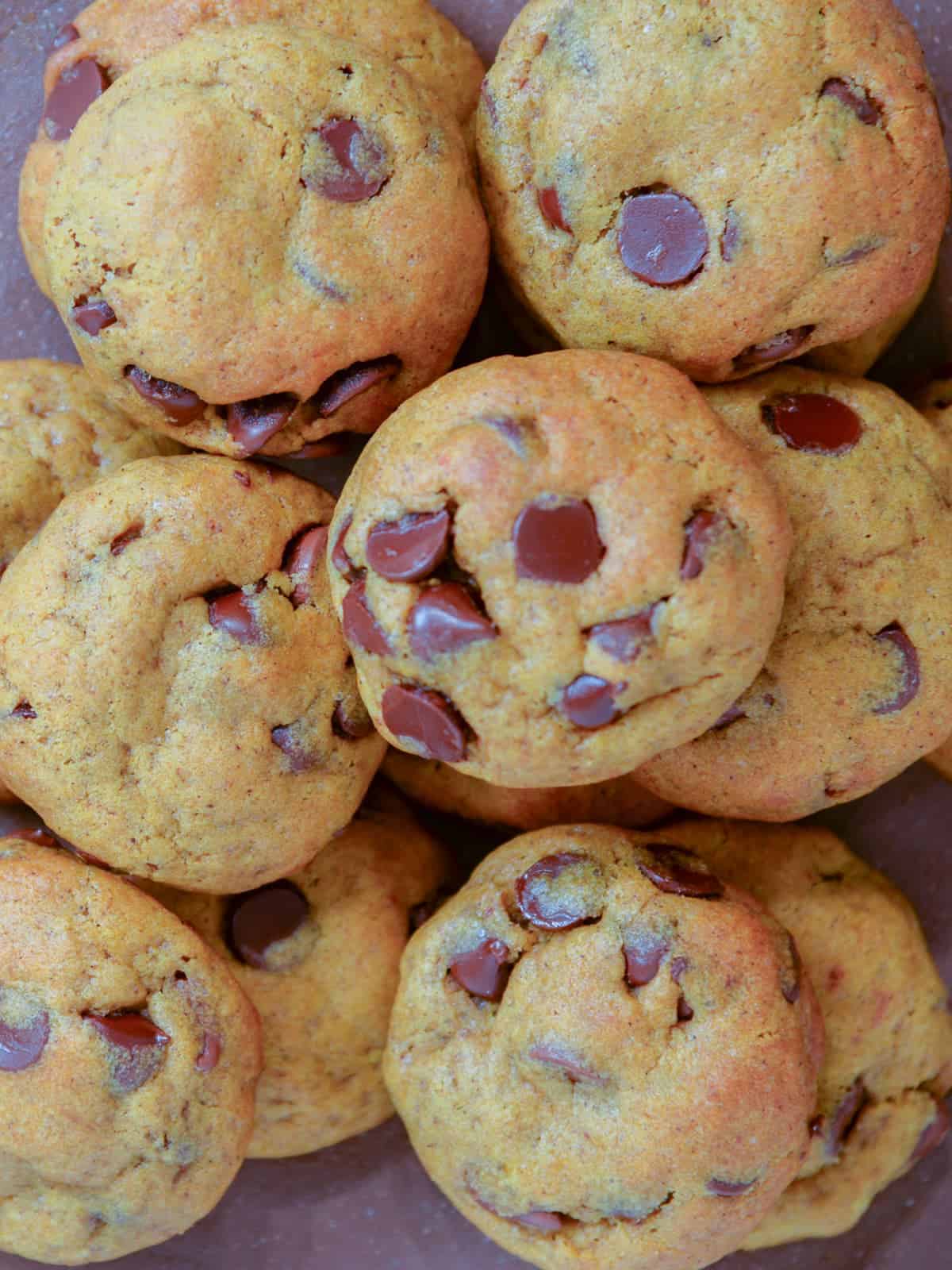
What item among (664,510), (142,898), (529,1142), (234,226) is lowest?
(529,1142)

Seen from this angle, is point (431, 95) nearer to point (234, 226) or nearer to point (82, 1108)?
point (234, 226)

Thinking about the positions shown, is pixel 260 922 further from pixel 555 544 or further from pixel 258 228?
pixel 258 228

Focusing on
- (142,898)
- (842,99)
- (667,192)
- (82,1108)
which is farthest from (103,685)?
(842,99)

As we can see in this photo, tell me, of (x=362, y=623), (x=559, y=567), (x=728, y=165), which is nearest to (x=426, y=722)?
(x=362, y=623)

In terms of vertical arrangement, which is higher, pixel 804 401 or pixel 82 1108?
pixel 804 401

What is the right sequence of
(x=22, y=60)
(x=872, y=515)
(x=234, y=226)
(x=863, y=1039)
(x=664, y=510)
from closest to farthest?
1. (x=664, y=510)
2. (x=234, y=226)
3. (x=872, y=515)
4. (x=863, y=1039)
5. (x=22, y=60)

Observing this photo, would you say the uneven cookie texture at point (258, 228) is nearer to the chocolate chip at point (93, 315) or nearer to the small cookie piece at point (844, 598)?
the chocolate chip at point (93, 315)

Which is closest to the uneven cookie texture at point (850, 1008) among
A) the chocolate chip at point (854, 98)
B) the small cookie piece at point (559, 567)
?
the small cookie piece at point (559, 567)

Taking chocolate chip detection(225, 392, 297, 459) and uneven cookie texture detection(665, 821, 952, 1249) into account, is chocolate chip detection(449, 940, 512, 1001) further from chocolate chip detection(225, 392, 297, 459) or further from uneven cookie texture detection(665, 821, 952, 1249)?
chocolate chip detection(225, 392, 297, 459)

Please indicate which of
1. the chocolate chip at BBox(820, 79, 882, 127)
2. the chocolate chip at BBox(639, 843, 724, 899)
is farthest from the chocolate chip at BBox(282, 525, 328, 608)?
the chocolate chip at BBox(820, 79, 882, 127)
